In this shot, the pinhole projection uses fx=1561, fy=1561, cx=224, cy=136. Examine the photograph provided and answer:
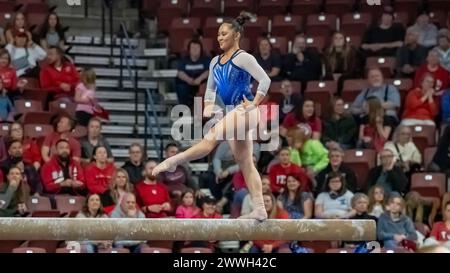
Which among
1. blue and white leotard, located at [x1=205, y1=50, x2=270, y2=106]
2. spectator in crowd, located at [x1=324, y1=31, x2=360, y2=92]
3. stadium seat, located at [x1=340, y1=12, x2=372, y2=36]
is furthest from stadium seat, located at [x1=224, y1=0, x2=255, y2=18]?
blue and white leotard, located at [x1=205, y1=50, x2=270, y2=106]

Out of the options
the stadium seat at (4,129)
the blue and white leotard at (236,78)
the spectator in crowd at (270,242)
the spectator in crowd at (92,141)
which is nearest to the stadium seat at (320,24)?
the spectator in crowd at (92,141)

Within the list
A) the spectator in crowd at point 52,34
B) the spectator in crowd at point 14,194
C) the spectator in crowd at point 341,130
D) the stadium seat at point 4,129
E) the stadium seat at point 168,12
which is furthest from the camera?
the stadium seat at point 168,12

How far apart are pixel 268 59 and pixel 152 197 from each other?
2.87m

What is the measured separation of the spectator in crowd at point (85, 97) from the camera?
1709 centimetres

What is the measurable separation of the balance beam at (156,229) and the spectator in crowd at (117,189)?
3.52 m

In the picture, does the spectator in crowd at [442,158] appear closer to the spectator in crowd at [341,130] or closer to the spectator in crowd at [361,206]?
the spectator in crowd at [341,130]

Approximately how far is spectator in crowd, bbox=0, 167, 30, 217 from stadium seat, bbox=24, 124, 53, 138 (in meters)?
0.96

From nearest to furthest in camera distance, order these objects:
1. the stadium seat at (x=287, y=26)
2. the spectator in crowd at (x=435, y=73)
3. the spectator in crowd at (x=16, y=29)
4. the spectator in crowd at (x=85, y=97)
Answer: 1. the spectator in crowd at (x=85, y=97)
2. the spectator in crowd at (x=435, y=73)
3. the spectator in crowd at (x=16, y=29)
4. the stadium seat at (x=287, y=26)

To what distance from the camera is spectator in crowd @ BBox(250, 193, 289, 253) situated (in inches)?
599

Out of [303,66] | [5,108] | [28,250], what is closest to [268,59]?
[303,66]

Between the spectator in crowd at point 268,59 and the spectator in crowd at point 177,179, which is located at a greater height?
the spectator in crowd at point 268,59

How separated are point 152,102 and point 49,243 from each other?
2.66 metres

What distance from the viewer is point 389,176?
16.2m
